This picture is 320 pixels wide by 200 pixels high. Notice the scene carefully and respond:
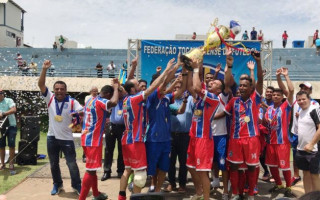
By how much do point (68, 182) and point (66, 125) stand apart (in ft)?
4.41

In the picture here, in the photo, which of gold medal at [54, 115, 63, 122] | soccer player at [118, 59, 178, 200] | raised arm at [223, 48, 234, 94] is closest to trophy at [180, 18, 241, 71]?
Result: raised arm at [223, 48, 234, 94]

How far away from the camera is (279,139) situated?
494cm

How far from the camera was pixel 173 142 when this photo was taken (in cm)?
510

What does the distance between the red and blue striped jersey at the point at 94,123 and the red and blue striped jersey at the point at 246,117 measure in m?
1.92

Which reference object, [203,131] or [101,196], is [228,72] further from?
[101,196]

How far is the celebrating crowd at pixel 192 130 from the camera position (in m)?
4.18

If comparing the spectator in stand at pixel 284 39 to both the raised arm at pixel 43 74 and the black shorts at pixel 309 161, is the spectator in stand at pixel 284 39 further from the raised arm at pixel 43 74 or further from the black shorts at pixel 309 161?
the raised arm at pixel 43 74

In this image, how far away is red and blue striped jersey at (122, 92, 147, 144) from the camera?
4121 millimetres

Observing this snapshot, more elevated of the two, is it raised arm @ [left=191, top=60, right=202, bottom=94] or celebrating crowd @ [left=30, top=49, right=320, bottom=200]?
raised arm @ [left=191, top=60, right=202, bottom=94]

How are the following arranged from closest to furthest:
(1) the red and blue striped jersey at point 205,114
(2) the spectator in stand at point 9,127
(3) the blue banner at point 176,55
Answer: (1) the red and blue striped jersey at point 205,114
(2) the spectator in stand at point 9,127
(3) the blue banner at point 176,55

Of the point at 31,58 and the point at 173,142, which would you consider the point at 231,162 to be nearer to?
the point at 173,142

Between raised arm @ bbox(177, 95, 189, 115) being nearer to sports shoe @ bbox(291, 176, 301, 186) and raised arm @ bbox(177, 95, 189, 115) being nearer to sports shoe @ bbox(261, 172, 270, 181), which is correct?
sports shoe @ bbox(261, 172, 270, 181)

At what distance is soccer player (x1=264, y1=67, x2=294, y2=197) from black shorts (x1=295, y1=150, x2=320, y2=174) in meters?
0.37

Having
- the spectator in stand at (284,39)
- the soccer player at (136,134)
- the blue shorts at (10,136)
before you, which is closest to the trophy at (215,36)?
the soccer player at (136,134)
